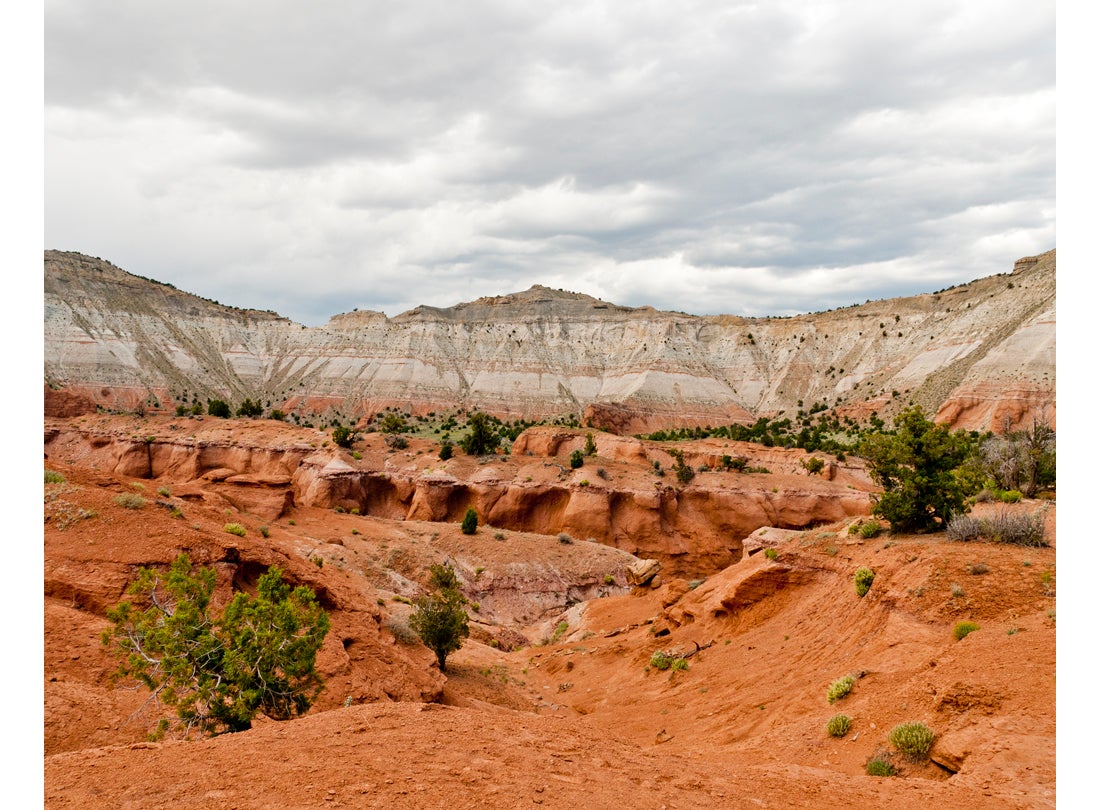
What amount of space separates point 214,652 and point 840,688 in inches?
429

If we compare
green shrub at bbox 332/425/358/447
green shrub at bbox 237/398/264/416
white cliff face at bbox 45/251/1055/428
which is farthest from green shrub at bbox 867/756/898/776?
white cliff face at bbox 45/251/1055/428

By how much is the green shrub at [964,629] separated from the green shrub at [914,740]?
3933 mm

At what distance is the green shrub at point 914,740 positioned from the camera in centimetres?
909

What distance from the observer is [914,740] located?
30.1ft

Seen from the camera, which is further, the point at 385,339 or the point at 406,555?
the point at 385,339

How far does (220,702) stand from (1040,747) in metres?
11.2

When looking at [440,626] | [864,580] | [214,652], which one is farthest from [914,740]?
[440,626]

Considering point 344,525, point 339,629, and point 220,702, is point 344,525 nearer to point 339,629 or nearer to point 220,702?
point 339,629

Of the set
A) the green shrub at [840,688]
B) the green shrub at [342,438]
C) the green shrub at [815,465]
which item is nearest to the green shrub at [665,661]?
the green shrub at [840,688]

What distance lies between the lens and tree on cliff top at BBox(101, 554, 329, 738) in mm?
9250

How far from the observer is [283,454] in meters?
48.2

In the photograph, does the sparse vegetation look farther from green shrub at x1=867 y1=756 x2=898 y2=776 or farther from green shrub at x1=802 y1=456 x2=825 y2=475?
green shrub at x1=802 y1=456 x2=825 y2=475

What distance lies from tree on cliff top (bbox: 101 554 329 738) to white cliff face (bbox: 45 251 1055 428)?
234ft

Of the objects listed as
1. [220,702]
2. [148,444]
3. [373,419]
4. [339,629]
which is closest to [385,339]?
[373,419]
